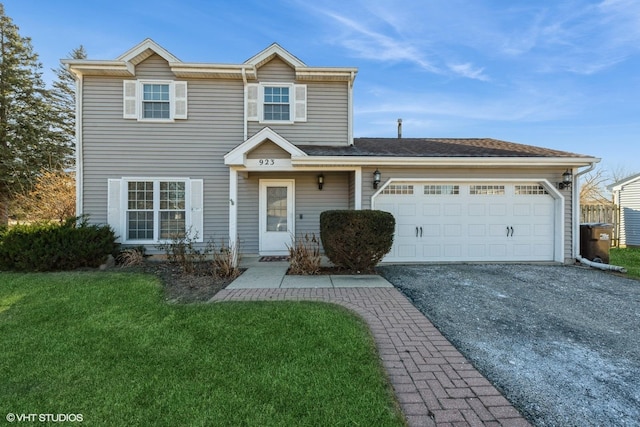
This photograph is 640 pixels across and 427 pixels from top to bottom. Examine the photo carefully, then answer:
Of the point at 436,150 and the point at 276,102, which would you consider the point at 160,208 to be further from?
Result: the point at 436,150

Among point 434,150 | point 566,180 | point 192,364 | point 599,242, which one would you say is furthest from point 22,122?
point 599,242

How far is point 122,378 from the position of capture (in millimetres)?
2719

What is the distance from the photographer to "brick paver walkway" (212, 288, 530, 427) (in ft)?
7.22

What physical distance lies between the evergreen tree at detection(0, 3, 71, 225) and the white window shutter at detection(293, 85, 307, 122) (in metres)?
17.5

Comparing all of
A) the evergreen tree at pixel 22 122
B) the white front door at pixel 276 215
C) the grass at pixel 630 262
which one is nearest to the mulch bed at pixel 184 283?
the white front door at pixel 276 215

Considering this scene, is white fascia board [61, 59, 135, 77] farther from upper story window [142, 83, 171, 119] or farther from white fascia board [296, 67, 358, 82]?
white fascia board [296, 67, 358, 82]

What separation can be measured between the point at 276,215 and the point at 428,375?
744cm

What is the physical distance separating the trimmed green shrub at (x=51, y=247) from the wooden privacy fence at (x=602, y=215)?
18.7 meters

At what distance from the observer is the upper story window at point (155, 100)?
9.19 m

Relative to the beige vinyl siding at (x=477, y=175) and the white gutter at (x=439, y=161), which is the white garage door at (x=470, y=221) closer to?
the beige vinyl siding at (x=477, y=175)

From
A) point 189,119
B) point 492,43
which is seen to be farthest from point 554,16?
point 189,119

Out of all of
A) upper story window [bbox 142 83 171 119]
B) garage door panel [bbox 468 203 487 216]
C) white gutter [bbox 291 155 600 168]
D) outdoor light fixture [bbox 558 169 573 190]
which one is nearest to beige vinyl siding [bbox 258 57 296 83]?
upper story window [bbox 142 83 171 119]

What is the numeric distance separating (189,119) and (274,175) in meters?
3.26

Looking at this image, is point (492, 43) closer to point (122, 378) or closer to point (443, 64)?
point (443, 64)
